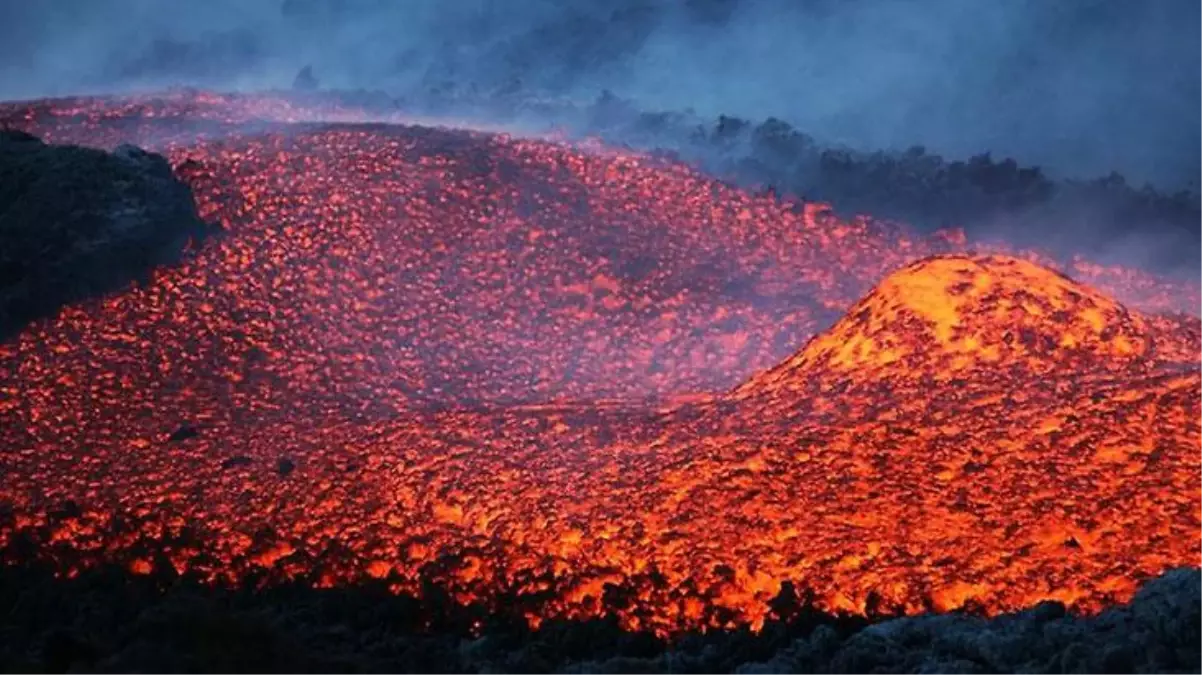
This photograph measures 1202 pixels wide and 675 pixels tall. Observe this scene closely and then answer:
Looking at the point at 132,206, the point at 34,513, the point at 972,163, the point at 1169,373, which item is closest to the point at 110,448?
the point at 34,513

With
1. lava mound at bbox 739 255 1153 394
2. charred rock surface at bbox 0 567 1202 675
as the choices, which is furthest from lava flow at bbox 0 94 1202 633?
charred rock surface at bbox 0 567 1202 675

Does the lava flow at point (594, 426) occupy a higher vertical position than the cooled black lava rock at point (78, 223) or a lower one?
lower

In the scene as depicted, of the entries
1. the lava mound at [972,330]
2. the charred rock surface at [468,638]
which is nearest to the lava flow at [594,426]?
the lava mound at [972,330]

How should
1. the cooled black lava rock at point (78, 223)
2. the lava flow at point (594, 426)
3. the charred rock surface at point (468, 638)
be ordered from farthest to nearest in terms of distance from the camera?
the cooled black lava rock at point (78, 223) → the lava flow at point (594, 426) → the charred rock surface at point (468, 638)

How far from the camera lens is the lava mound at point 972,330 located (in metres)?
7.48

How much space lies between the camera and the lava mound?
7.48m

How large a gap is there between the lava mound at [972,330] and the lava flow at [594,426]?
28mm

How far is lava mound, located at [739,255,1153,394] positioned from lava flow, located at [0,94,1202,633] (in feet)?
0.09

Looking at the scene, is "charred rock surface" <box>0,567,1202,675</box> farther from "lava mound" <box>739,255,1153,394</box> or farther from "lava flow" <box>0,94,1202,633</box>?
"lava mound" <box>739,255,1153,394</box>

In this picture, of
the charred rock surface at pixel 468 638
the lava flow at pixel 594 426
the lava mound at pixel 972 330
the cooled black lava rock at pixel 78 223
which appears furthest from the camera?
the cooled black lava rock at pixel 78 223

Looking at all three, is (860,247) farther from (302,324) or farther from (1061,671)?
(1061,671)

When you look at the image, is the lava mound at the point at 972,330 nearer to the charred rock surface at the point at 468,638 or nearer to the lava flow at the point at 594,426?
the lava flow at the point at 594,426

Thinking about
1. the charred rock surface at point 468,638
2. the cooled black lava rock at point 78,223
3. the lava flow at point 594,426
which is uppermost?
the cooled black lava rock at point 78,223

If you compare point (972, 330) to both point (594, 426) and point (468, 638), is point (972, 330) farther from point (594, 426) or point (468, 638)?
point (468, 638)
